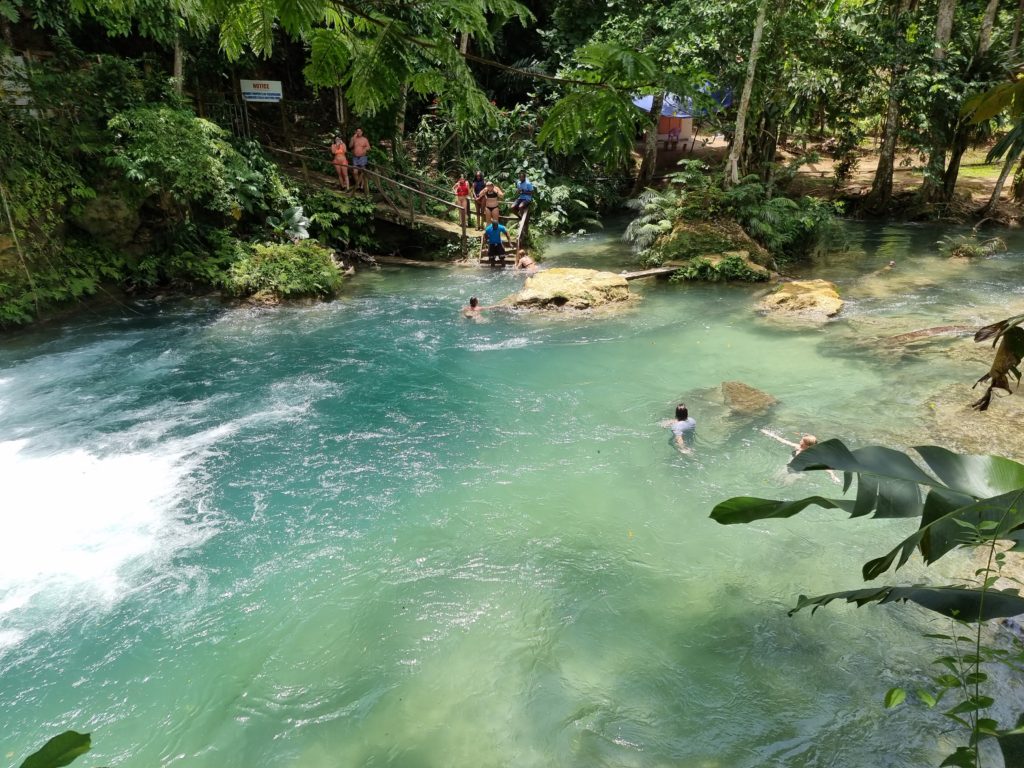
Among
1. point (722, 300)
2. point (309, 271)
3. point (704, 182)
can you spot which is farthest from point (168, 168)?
point (704, 182)

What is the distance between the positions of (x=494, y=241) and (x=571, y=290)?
12.4ft

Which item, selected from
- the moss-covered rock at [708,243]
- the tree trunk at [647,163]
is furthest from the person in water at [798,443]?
the tree trunk at [647,163]

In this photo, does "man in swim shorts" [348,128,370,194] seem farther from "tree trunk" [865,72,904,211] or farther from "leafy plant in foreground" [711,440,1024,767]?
"leafy plant in foreground" [711,440,1024,767]

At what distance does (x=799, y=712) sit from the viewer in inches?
177

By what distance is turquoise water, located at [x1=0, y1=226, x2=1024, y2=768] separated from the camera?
4.52 meters

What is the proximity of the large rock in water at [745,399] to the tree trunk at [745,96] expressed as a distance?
30.9 feet

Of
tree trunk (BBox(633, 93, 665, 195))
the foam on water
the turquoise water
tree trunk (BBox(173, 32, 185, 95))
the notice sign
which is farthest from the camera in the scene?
tree trunk (BBox(633, 93, 665, 195))

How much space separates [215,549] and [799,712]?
17.3 ft

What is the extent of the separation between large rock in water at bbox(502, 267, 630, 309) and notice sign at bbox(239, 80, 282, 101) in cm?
772

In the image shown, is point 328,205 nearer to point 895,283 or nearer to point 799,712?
point 895,283

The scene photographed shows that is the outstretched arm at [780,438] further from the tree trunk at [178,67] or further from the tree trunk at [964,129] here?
the tree trunk at [178,67]

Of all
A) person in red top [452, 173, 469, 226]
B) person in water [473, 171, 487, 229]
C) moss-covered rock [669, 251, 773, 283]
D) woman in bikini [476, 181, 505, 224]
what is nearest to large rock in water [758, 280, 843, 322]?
moss-covered rock [669, 251, 773, 283]

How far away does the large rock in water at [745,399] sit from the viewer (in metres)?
8.66

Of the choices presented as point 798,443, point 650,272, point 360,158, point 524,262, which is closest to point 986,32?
point 650,272
